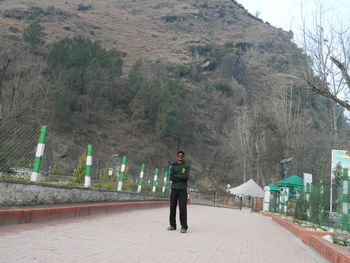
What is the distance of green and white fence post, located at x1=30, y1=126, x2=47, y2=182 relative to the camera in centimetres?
770

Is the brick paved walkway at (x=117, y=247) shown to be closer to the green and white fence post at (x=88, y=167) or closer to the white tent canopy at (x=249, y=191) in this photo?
the green and white fence post at (x=88, y=167)

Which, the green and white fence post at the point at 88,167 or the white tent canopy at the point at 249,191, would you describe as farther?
the white tent canopy at the point at 249,191

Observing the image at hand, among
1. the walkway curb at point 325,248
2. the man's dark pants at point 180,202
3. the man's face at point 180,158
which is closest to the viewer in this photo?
the walkway curb at point 325,248

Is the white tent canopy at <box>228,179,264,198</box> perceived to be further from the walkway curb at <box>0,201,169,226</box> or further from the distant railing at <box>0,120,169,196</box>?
the walkway curb at <box>0,201,169,226</box>

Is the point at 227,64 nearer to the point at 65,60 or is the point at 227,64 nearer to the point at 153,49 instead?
the point at 153,49

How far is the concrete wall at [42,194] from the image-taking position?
653 cm

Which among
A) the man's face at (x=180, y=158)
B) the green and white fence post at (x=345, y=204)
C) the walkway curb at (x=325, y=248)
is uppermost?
the man's face at (x=180, y=158)

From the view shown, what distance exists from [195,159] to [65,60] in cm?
2693

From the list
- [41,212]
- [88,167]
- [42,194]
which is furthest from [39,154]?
[88,167]

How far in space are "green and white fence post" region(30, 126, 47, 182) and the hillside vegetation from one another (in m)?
11.6

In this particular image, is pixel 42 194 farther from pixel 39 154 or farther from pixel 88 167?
pixel 88 167

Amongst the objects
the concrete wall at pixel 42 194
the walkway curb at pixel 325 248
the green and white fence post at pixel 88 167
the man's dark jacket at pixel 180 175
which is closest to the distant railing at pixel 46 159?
the green and white fence post at pixel 88 167

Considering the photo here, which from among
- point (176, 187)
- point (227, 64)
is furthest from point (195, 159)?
point (176, 187)

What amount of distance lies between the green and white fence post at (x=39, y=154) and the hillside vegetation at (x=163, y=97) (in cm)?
1164
